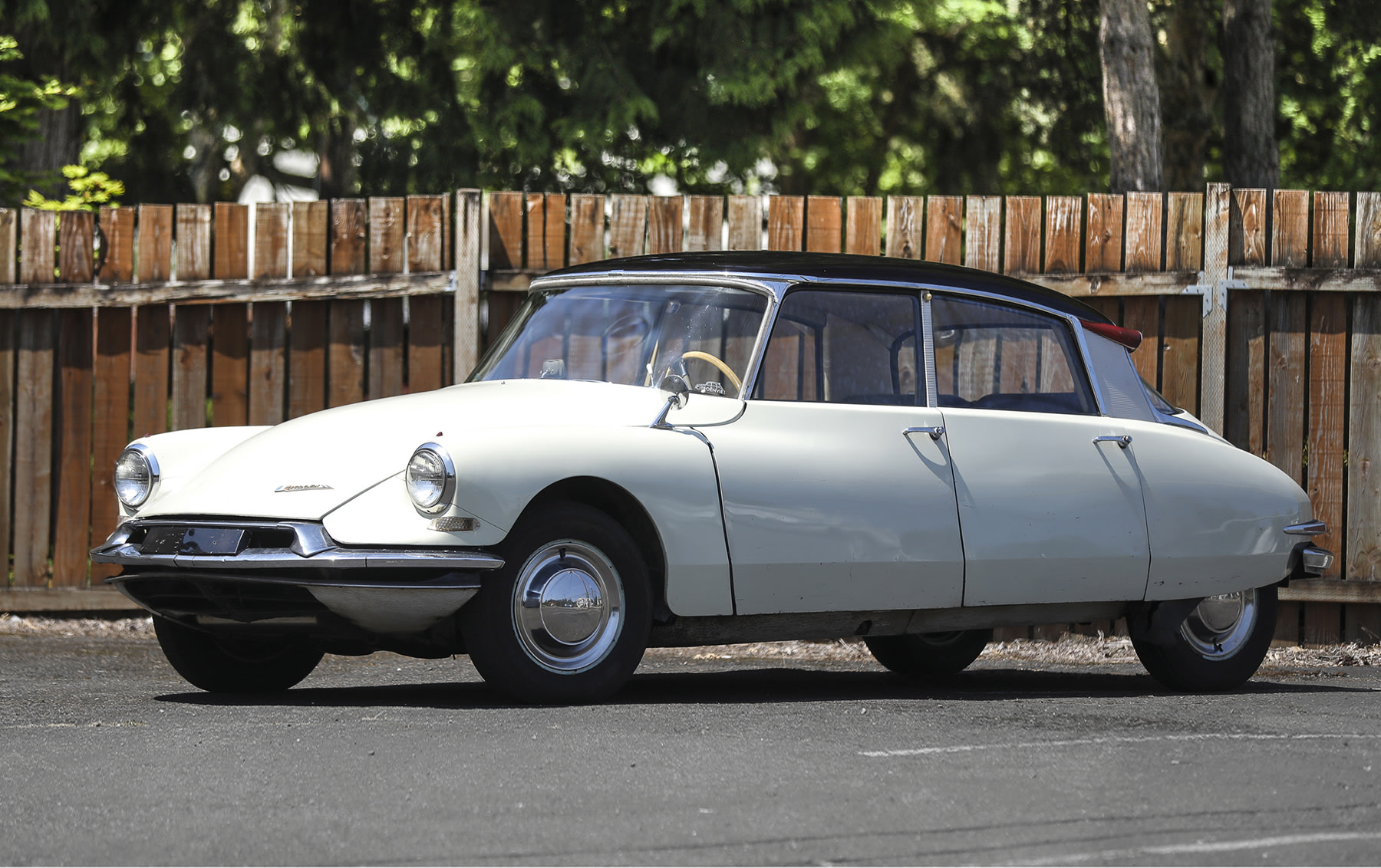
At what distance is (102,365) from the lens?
31.3ft

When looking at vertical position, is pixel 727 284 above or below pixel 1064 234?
below

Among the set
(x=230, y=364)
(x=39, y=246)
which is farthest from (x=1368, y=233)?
(x=39, y=246)

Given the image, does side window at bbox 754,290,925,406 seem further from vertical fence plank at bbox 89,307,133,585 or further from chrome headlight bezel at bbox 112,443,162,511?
vertical fence plank at bbox 89,307,133,585

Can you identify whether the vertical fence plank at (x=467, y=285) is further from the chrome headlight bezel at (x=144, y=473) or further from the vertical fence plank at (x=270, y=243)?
the chrome headlight bezel at (x=144, y=473)

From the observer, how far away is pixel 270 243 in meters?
9.44

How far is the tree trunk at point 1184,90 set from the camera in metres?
17.8

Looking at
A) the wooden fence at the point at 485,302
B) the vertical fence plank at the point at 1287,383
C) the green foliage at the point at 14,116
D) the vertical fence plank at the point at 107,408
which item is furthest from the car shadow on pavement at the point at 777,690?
the green foliage at the point at 14,116

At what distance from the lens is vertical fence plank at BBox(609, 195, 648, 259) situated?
914cm

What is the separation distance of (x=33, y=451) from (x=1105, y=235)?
613cm

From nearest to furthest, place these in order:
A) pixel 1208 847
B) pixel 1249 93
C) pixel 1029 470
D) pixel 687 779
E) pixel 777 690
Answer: pixel 1208 847 → pixel 687 779 → pixel 1029 470 → pixel 777 690 → pixel 1249 93

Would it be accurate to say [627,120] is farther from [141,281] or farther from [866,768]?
[866,768]

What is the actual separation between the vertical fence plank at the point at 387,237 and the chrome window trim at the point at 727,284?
2710 millimetres

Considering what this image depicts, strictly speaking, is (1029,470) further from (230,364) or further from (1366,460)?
(230,364)

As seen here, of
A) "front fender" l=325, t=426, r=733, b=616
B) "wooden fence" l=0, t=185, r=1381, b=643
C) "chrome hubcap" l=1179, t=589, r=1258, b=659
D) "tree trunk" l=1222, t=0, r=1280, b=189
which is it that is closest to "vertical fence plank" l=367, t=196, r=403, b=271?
"wooden fence" l=0, t=185, r=1381, b=643
